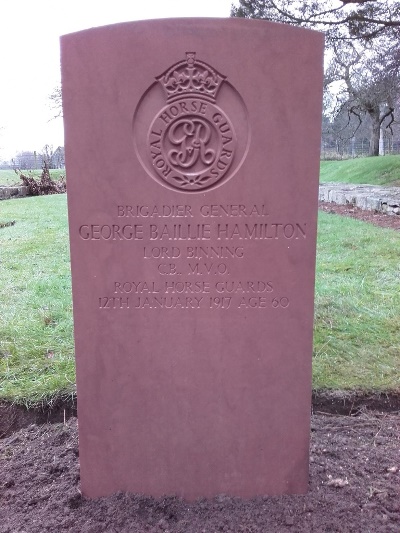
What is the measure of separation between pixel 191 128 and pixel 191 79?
186 millimetres

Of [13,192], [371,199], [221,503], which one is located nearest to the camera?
[221,503]

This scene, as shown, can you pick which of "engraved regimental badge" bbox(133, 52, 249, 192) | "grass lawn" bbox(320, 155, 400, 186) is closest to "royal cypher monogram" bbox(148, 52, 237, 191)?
"engraved regimental badge" bbox(133, 52, 249, 192)

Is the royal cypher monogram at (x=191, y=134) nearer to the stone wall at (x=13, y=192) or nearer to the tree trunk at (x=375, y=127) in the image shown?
the stone wall at (x=13, y=192)

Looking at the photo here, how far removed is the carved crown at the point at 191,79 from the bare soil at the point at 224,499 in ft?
5.74

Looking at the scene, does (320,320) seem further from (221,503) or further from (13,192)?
(13,192)

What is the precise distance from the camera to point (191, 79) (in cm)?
198

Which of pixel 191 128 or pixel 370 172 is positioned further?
pixel 370 172

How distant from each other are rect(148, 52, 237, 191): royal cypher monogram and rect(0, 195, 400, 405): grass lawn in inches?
64.1

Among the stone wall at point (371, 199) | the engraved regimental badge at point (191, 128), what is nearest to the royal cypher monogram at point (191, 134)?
the engraved regimental badge at point (191, 128)

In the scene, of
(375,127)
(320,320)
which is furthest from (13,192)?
(375,127)

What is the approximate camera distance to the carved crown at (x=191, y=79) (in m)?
1.97

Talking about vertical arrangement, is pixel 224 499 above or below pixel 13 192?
below

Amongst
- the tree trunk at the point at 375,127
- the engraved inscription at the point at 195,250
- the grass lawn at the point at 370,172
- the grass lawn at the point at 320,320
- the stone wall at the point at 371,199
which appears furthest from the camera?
the tree trunk at the point at 375,127

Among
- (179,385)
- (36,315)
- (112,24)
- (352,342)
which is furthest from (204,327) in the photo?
(36,315)
